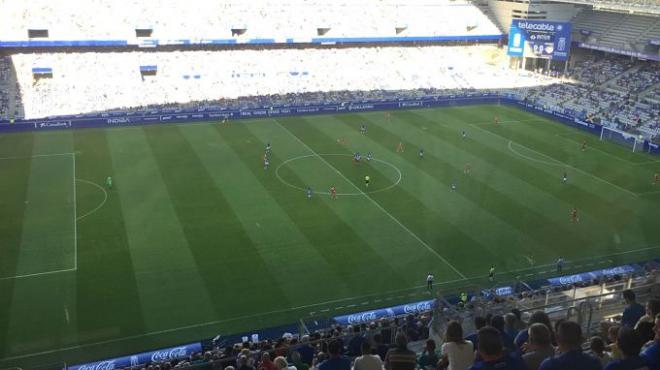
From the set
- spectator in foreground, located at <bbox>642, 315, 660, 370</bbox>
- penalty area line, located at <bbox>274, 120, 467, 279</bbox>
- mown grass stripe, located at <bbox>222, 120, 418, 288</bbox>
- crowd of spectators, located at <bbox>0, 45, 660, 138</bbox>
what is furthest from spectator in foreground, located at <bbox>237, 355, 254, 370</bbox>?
crowd of spectators, located at <bbox>0, 45, 660, 138</bbox>

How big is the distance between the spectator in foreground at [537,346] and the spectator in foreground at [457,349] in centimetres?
72

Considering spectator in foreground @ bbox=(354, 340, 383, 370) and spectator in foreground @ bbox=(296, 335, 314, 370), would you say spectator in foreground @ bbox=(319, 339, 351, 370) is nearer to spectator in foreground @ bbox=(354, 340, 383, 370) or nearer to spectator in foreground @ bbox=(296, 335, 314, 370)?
spectator in foreground @ bbox=(354, 340, 383, 370)

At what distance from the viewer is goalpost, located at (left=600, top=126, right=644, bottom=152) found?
42281 millimetres

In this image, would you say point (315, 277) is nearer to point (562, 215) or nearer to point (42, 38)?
point (562, 215)

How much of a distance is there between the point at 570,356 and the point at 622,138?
42942 millimetres

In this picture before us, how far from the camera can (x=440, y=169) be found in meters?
37.3

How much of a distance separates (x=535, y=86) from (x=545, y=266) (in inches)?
1587

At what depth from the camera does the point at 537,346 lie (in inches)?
255

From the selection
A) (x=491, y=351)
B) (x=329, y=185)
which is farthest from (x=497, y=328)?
(x=329, y=185)

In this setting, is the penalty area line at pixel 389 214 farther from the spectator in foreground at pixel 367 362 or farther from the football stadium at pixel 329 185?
the spectator in foreground at pixel 367 362

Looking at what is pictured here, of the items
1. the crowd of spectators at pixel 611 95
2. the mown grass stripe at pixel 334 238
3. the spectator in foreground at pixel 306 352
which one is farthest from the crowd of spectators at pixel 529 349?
the crowd of spectators at pixel 611 95

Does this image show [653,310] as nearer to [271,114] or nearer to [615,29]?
[271,114]

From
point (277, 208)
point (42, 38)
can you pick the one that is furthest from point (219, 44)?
point (277, 208)

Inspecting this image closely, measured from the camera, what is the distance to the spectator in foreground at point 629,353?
579cm
